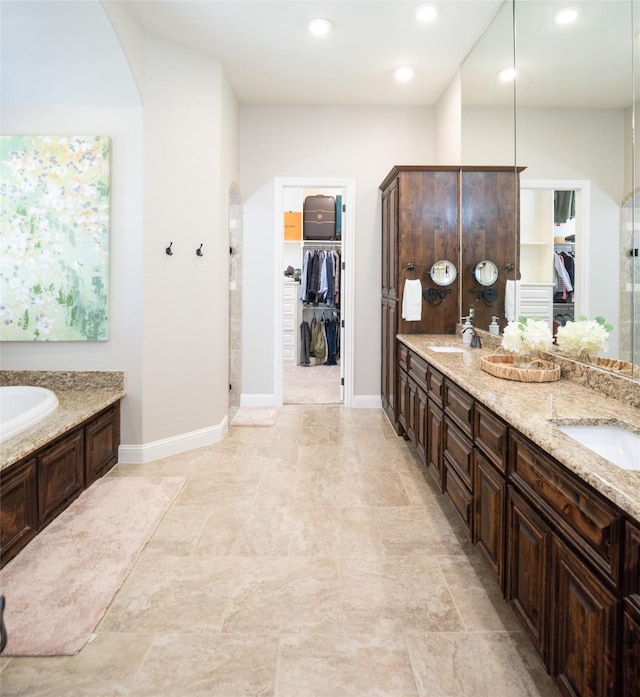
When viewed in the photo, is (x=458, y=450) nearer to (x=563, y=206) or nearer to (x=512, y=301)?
(x=512, y=301)

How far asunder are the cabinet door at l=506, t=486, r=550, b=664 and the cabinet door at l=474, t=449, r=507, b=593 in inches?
2.5

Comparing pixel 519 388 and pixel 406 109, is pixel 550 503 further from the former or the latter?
pixel 406 109

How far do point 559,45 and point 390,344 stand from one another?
2.54m

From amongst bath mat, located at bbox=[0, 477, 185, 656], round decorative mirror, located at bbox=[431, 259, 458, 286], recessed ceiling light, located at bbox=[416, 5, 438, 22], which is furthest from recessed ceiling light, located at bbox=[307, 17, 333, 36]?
bath mat, located at bbox=[0, 477, 185, 656]

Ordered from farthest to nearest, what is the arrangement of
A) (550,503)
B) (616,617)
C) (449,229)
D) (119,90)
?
(449,229) < (119,90) < (550,503) < (616,617)

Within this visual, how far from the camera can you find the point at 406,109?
4949 mm

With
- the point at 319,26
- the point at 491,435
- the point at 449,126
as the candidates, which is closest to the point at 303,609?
the point at 491,435

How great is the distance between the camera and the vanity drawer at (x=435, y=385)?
2807 mm

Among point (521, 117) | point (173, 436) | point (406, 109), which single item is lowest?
point (173, 436)

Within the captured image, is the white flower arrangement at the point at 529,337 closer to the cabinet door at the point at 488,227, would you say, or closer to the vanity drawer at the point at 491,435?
the vanity drawer at the point at 491,435

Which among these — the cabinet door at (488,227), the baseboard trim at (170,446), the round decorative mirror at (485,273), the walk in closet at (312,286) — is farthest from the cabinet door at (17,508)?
the walk in closet at (312,286)

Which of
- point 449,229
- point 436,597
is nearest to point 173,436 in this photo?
point 436,597

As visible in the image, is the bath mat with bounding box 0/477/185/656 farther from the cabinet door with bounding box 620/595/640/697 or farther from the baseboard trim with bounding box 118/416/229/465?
the cabinet door with bounding box 620/595/640/697

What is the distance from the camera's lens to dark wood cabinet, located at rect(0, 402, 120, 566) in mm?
2297
